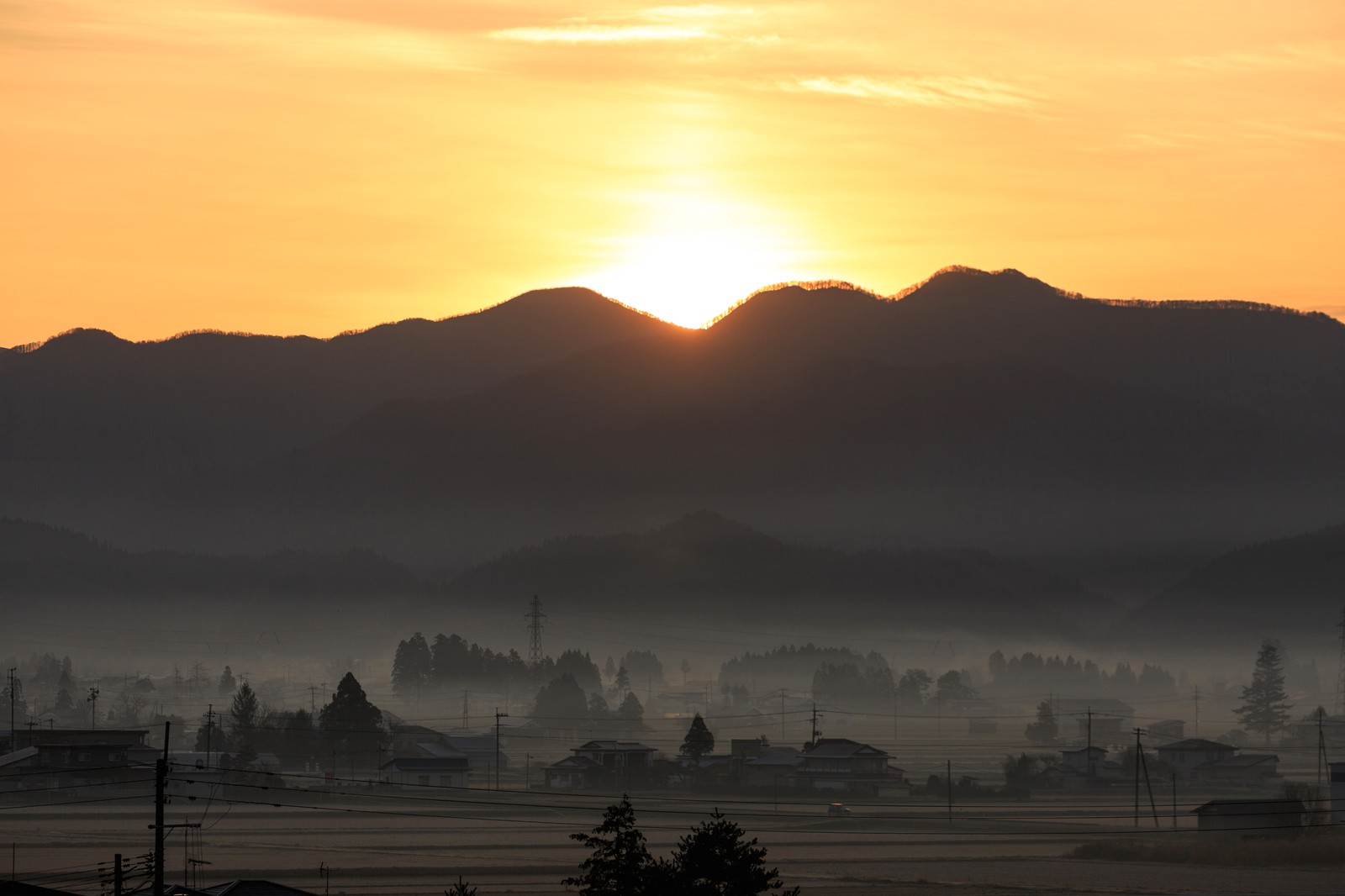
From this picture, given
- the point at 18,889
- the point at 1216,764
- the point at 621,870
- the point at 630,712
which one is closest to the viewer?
the point at 621,870

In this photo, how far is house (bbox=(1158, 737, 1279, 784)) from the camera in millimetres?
120500

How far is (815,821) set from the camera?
97.6 m

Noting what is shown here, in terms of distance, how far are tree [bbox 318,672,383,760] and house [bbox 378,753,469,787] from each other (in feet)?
22.7

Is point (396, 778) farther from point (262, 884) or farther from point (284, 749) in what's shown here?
point (262, 884)

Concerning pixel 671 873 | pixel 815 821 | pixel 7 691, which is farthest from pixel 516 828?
pixel 7 691

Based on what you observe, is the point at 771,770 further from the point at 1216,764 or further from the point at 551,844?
the point at 551,844

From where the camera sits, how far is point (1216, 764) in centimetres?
12144

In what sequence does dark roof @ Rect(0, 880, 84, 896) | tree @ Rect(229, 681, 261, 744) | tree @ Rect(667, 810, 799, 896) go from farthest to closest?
tree @ Rect(229, 681, 261, 744) → dark roof @ Rect(0, 880, 84, 896) → tree @ Rect(667, 810, 799, 896)

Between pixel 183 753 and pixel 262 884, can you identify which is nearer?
pixel 262 884

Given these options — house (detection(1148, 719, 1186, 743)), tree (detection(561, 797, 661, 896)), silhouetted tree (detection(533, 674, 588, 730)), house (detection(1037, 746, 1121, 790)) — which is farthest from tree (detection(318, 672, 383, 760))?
tree (detection(561, 797, 661, 896))

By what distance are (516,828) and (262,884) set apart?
1480 inches

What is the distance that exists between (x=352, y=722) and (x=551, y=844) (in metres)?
46.0

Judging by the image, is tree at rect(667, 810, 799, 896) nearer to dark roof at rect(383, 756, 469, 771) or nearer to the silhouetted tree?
dark roof at rect(383, 756, 469, 771)

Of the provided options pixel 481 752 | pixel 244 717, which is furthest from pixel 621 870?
pixel 244 717
